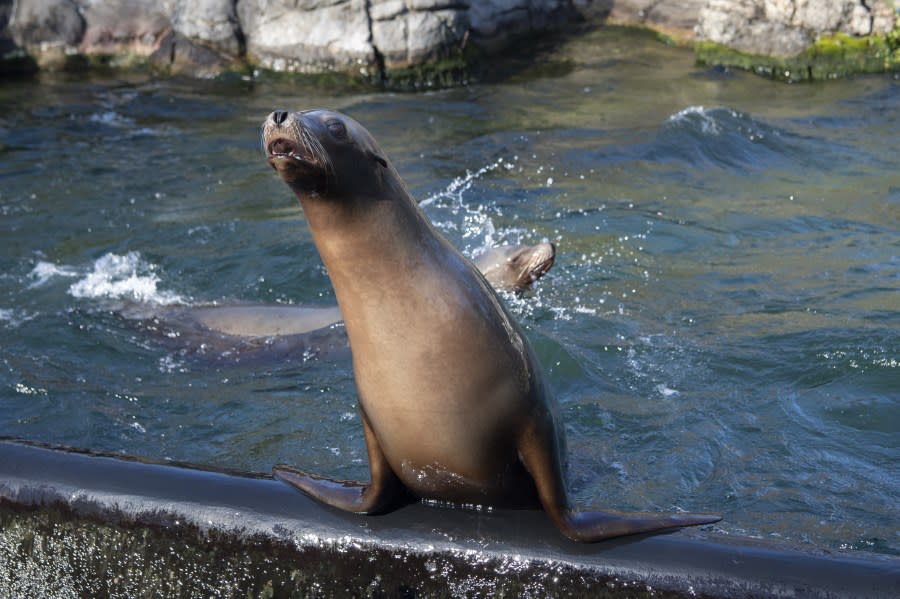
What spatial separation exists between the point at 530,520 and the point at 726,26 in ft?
37.4

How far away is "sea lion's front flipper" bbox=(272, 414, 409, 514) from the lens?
9.22 ft

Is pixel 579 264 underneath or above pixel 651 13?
underneath

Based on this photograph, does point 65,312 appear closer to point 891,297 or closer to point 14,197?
point 14,197

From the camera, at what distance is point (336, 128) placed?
111 inches

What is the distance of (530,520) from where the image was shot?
2.73 meters

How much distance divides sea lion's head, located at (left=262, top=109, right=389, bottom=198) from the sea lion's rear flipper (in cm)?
81

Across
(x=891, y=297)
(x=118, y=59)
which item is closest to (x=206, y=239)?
(x=891, y=297)

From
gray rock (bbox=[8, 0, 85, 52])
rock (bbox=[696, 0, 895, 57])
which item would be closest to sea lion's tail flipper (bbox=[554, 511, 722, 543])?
rock (bbox=[696, 0, 895, 57])

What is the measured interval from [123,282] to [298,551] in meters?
5.05

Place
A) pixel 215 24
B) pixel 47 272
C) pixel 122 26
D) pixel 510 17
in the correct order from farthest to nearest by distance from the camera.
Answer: pixel 510 17 < pixel 122 26 < pixel 215 24 < pixel 47 272

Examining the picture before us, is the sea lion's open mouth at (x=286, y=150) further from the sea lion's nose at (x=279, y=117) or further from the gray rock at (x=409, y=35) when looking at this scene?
the gray rock at (x=409, y=35)

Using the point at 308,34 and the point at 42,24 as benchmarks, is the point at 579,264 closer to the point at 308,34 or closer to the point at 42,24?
the point at 308,34

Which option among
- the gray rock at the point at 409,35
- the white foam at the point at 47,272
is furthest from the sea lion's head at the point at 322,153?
the gray rock at the point at 409,35

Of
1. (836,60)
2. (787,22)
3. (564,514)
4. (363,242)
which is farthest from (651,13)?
(564,514)
